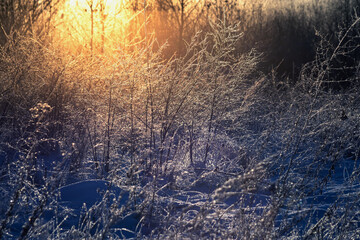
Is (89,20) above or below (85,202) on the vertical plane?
above

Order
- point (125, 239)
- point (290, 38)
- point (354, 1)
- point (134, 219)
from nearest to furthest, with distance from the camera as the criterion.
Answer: point (125, 239), point (134, 219), point (354, 1), point (290, 38)

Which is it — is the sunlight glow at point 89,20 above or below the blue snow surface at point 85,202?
above

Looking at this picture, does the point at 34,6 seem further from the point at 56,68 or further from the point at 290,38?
the point at 290,38

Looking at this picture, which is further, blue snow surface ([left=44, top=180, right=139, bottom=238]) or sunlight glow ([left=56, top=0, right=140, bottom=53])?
sunlight glow ([left=56, top=0, right=140, bottom=53])

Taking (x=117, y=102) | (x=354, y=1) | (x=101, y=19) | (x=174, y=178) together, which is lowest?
(x=174, y=178)

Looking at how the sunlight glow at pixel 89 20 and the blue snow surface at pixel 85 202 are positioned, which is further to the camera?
the sunlight glow at pixel 89 20

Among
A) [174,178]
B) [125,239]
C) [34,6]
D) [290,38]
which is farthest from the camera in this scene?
[290,38]

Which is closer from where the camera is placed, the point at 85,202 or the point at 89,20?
the point at 85,202

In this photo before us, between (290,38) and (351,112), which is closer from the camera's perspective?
(351,112)

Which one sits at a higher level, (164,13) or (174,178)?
(164,13)

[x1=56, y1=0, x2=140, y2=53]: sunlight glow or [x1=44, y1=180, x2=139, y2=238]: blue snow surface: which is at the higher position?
[x1=56, y1=0, x2=140, y2=53]: sunlight glow

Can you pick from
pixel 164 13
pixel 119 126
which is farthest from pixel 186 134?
pixel 164 13

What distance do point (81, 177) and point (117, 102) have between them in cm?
84

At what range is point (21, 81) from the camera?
3.15 m
